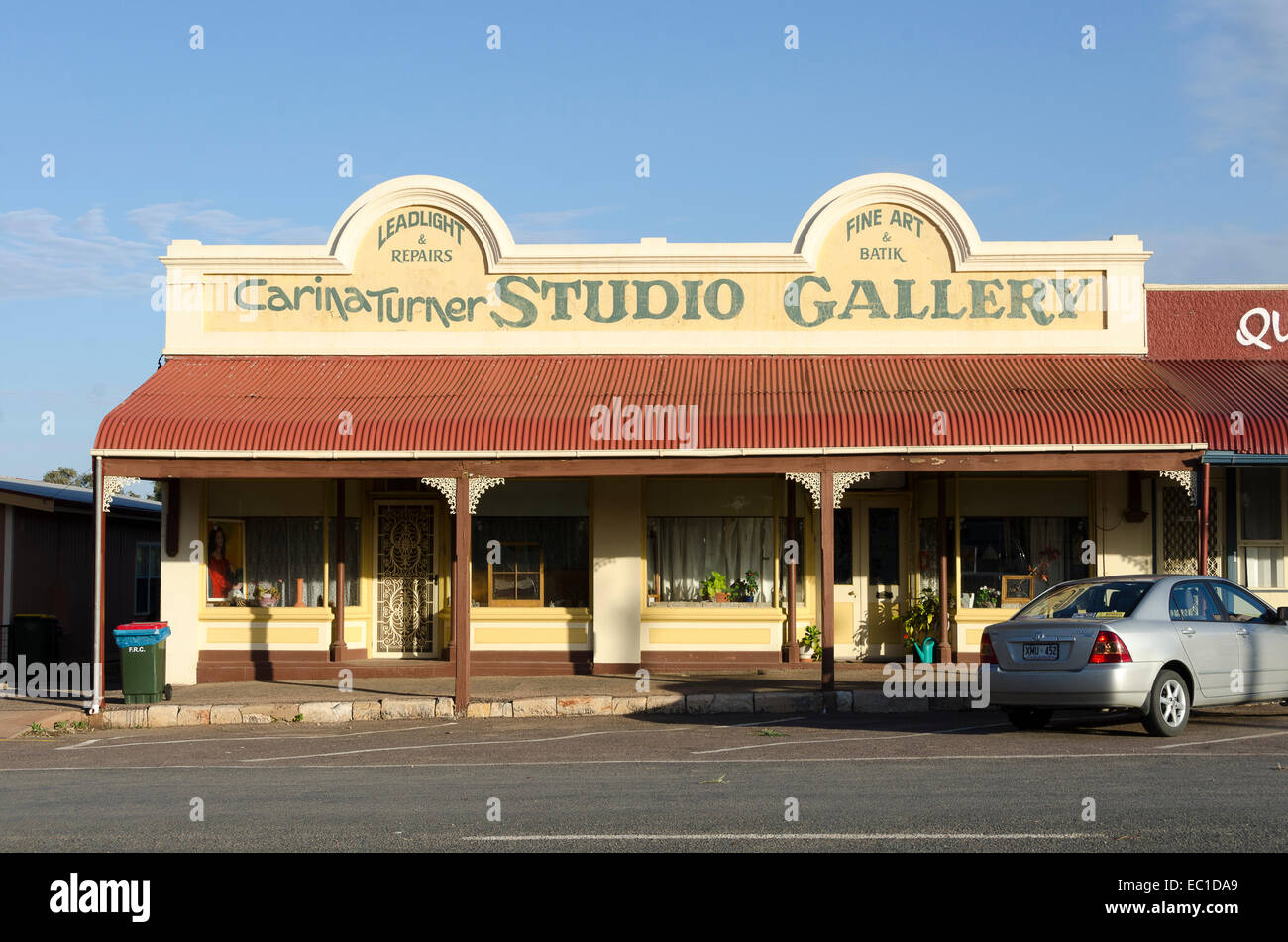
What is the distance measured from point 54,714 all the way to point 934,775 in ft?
36.6

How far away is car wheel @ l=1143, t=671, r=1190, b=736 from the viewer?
12133 millimetres

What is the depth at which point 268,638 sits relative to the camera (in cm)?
1898

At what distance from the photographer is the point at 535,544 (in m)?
19.3

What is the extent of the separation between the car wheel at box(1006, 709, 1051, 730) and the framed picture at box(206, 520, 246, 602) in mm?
11359

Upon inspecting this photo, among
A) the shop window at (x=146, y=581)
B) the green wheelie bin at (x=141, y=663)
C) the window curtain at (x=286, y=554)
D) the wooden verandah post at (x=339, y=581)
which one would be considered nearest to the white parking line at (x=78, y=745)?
the green wheelie bin at (x=141, y=663)

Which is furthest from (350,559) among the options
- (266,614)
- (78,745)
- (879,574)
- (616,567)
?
(879,574)

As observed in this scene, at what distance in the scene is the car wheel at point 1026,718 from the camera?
43.5ft

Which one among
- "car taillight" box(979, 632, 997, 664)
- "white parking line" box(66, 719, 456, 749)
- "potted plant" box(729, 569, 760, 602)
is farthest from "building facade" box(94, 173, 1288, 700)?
"car taillight" box(979, 632, 997, 664)

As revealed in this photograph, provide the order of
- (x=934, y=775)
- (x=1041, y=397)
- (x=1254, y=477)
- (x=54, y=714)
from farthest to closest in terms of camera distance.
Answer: (x=1254, y=477) < (x=1041, y=397) < (x=54, y=714) < (x=934, y=775)

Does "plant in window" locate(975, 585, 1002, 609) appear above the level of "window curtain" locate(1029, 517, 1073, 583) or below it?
below

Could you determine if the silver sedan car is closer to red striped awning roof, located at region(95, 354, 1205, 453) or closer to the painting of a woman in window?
red striped awning roof, located at region(95, 354, 1205, 453)

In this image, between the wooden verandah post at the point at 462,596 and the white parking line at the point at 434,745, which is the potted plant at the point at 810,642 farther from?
the white parking line at the point at 434,745
